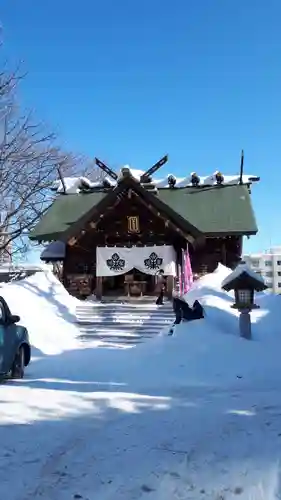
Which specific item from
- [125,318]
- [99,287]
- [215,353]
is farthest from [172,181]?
[215,353]

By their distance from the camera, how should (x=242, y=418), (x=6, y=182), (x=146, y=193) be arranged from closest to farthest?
(x=242, y=418) < (x=146, y=193) < (x=6, y=182)

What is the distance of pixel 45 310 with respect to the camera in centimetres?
1652

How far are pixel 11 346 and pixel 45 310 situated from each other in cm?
812

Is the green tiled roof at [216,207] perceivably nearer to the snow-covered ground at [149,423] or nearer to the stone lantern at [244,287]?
the stone lantern at [244,287]

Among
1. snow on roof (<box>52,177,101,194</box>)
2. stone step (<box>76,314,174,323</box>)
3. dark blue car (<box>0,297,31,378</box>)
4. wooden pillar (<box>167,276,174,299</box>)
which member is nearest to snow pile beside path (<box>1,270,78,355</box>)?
stone step (<box>76,314,174,323</box>)

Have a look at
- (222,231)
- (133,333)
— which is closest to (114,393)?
(133,333)

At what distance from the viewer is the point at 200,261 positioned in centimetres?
2267

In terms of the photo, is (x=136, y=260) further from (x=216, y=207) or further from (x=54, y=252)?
(x=216, y=207)

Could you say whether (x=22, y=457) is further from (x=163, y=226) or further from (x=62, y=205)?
(x=62, y=205)

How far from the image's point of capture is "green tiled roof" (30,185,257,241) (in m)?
21.6

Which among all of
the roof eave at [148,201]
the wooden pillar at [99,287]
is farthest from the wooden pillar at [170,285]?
the wooden pillar at [99,287]

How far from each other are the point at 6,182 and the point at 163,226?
29.9 ft

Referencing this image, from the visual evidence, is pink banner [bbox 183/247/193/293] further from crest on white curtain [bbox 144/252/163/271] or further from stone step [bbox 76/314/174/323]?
stone step [bbox 76/314/174/323]

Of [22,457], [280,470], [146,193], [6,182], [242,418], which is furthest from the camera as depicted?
[6,182]
